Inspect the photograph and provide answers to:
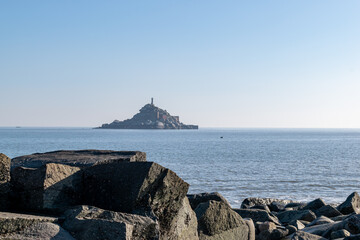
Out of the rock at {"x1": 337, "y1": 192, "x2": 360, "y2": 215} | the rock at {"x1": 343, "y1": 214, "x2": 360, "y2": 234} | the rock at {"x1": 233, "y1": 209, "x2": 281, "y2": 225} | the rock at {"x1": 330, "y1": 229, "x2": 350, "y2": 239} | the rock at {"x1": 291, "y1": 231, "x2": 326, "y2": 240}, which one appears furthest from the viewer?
the rock at {"x1": 337, "y1": 192, "x2": 360, "y2": 215}

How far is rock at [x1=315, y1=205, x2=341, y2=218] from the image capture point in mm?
12127

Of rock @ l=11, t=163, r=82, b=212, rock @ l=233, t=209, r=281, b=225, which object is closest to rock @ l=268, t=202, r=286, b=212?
rock @ l=233, t=209, r=281, b=225

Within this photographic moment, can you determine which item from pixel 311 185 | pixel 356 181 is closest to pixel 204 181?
pixel 311 185

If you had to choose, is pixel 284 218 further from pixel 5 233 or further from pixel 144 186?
pixel 5 233

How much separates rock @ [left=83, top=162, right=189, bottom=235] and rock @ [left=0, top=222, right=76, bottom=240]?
0.96 m

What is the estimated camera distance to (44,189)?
5078mm

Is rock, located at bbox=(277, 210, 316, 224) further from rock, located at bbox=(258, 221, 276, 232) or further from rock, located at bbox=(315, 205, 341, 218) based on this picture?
rock, located at bbox=(258, 221, 276, 232)

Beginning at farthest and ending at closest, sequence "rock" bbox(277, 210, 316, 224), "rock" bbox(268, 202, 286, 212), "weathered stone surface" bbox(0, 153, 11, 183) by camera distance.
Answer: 1. "rock" bbox(268, 202, 286, 212)
2. "rock" bbox(277, 210, 316, 224)
3. "weathered stone surface" bbox(0, 153, 11, 183)

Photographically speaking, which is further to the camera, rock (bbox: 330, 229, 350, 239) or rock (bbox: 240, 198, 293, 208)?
rock (bbox: 240, 198, 293, 208)

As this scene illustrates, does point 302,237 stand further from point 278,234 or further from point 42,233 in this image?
point 42,233

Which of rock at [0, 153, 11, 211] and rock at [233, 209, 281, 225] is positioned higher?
rock at [0, 153, 11, 211]

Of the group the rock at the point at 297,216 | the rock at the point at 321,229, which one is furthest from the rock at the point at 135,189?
the rock at the point at 297,216

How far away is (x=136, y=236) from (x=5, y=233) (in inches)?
53.1

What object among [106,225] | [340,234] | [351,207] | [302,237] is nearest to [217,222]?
[302,237]
